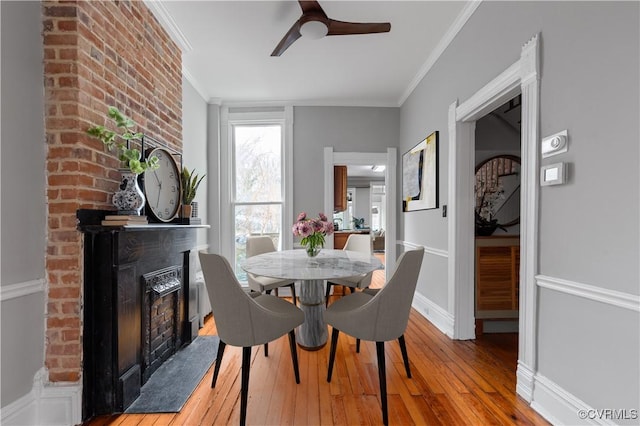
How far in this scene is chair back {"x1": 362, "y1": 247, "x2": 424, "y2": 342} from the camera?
5.32 ft

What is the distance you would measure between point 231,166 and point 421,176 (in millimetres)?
2605

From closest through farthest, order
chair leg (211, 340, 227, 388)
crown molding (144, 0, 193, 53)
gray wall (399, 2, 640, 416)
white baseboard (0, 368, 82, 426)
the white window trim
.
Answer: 1. gray wall (399, 2, 640, 416)
2. white baseboard (0, 368, 82, 426)
3. chair leg (211, 340, 227, 388)
4. crown molding (144, 0, 193, 53)
5. the white window trim

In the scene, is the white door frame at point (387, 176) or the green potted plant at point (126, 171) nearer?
the green potted plant at point (126, 171)

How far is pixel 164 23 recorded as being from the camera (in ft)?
7.73

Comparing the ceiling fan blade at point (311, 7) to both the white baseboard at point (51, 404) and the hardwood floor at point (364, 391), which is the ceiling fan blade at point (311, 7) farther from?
the white baseboard at point (51, 404)

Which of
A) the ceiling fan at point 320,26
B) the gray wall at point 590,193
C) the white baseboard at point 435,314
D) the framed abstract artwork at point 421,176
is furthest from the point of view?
the framed abstract artwork at point 421,176

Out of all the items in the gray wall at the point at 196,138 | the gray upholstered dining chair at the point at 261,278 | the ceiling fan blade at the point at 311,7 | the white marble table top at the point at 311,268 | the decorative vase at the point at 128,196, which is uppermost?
the ceiling fan blade at the point at 311,7

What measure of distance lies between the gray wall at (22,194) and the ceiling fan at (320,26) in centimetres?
149

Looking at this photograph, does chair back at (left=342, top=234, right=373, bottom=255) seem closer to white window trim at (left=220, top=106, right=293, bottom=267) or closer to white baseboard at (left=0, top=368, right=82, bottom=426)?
white window trim at (left=220, top=106, right=293, bottom=267)

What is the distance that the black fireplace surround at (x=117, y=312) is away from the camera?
5.25ft

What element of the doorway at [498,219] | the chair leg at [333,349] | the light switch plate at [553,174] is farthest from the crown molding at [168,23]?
the doorway at [498,219]

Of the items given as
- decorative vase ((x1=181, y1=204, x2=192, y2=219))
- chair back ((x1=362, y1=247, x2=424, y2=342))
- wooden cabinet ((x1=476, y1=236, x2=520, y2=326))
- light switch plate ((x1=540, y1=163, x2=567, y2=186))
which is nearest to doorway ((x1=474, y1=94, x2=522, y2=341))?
wooden cabinet ((x1=476, y1=236, x2=520, y2=326))

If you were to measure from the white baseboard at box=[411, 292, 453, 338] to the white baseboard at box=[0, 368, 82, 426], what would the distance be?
276 cm

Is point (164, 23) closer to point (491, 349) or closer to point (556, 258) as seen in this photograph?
point (556, 258)
